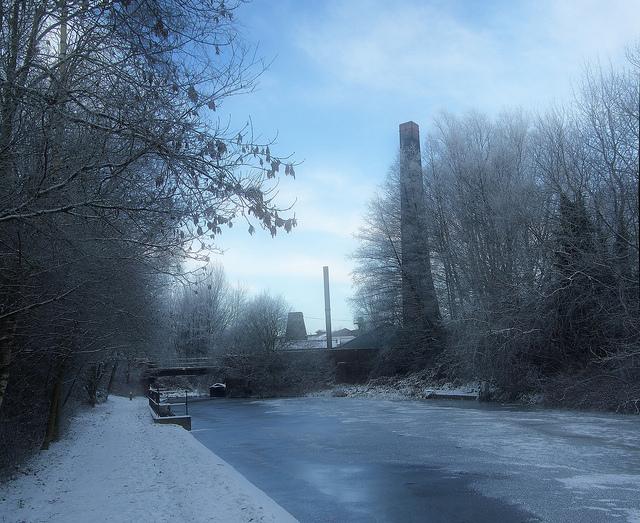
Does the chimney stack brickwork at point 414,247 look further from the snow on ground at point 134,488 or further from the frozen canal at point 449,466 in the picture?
the snow on ground at point 134,488

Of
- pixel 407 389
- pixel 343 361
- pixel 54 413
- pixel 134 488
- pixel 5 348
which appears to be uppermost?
pixel 5 348

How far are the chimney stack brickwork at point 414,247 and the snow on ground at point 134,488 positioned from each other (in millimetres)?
29345

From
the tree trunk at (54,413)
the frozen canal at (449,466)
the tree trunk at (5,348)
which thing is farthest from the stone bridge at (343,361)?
the tree trunk at (5,348)

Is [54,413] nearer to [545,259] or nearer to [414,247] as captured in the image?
[545,259]

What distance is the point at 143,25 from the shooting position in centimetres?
Result: 573

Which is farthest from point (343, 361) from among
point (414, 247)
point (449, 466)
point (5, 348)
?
point (5, 348)

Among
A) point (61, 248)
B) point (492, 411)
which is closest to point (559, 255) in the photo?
point (492, 411)

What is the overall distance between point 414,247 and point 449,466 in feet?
104

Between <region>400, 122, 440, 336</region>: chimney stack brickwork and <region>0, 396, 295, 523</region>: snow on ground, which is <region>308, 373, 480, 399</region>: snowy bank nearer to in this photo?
→ <region>400, 122, 440, 336</region>: chimney stack brickwork

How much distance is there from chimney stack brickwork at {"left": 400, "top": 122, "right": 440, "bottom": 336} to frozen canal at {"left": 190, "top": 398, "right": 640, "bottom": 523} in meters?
20.4

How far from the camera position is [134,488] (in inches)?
393

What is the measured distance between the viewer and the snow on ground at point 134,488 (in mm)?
8156

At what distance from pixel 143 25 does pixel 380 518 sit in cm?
666

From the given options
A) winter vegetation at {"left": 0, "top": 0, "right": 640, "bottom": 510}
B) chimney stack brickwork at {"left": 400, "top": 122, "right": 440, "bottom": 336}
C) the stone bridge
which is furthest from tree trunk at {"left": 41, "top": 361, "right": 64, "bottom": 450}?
the stone bridge
